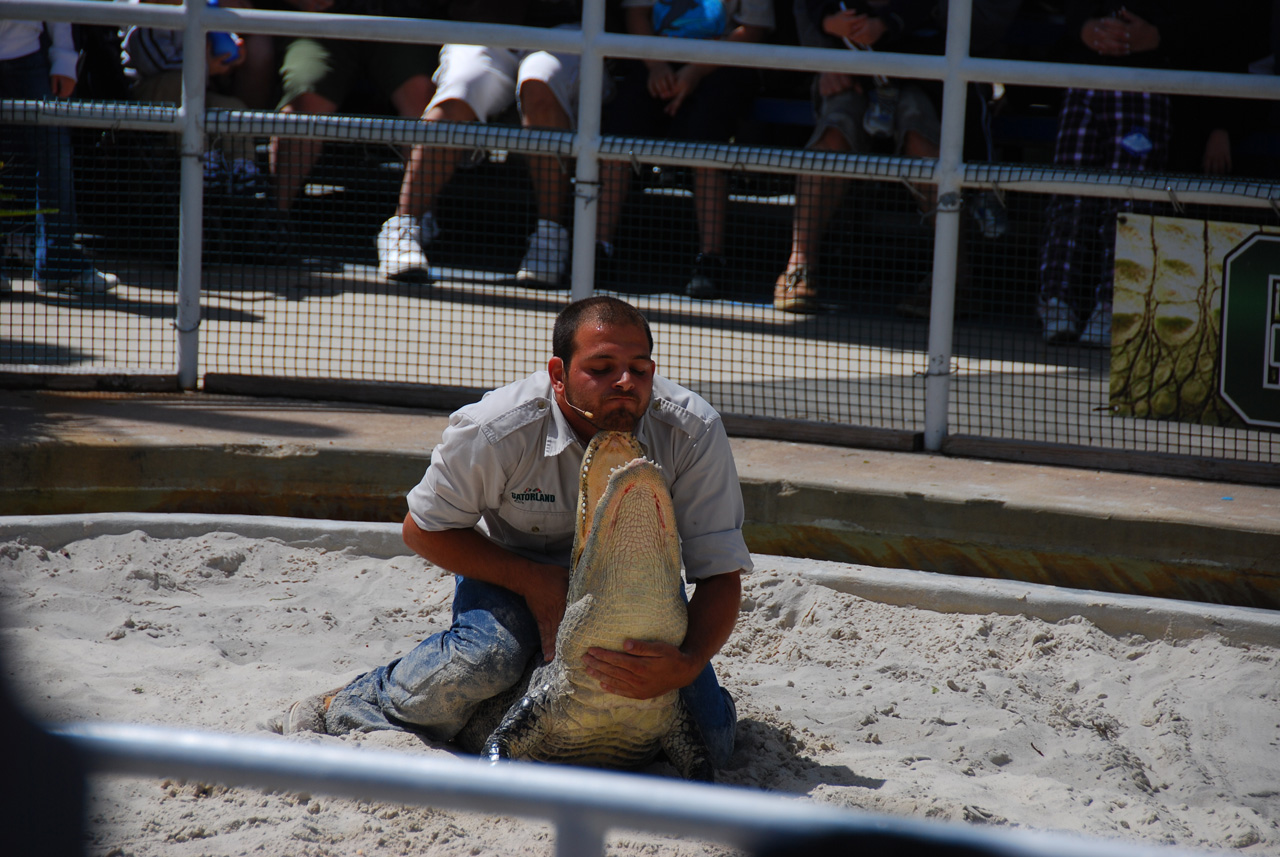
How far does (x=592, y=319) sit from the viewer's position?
7.27 feet

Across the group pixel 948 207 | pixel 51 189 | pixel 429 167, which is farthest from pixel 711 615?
pixel 429 167

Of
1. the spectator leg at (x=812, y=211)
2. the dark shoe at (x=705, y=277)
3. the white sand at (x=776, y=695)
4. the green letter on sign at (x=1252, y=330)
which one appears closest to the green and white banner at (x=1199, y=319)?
the green letter on sign at (x=1252, y=330)

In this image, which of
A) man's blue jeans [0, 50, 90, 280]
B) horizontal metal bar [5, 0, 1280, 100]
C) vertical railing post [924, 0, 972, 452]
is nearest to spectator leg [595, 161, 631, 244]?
horizontal metal bar [5, 0, 1280, 100]

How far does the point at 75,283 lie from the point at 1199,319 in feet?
15.1

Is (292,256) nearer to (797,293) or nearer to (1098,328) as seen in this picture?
(797,293)

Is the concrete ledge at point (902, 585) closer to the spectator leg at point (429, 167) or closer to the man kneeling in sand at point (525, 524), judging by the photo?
the man kneeling in sand at point (525, 524)

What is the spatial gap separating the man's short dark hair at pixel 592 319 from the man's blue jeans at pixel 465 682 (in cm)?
55

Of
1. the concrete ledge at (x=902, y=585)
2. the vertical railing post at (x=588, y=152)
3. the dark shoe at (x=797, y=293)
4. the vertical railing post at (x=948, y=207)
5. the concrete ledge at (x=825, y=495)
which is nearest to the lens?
the concrete ledge at (x=902, y=585)

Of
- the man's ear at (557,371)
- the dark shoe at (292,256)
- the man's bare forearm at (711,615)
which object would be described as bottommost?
the man's bare forearm at (711,615)

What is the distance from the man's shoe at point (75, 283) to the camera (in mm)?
4617

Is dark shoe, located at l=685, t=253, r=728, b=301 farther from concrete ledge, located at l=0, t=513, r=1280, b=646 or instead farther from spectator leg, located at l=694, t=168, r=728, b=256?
concrete ledge, located at l=0, t=513, r=1280, b=646

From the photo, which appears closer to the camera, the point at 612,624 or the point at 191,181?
the point at 612,624

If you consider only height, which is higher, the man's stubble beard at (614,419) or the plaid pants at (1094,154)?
the plaid pants at (1094,154)

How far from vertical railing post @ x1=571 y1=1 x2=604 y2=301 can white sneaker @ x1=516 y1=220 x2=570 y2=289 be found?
1.15 meters
